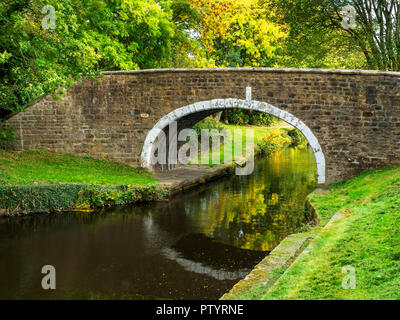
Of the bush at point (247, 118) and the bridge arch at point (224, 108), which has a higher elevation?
the bush at point (247, 118)

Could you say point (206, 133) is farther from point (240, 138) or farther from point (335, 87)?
point (335, 87)

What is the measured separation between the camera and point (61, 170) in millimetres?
12898

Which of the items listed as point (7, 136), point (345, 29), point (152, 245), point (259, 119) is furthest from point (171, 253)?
point (259, 119)


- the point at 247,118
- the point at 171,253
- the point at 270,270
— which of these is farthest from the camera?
the point at 247,118

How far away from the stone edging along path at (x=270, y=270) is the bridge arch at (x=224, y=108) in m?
4.45

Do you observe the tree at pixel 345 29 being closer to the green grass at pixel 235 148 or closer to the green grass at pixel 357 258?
the green grass at pixel 235 148

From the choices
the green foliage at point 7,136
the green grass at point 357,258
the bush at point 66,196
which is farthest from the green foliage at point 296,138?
the green grass at point 357,258

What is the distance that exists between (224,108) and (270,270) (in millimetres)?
7554

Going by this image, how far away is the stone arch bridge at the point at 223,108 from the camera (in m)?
11.9

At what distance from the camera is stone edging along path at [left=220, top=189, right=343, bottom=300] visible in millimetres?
5324

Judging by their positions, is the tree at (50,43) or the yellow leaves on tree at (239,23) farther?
the yellow leaves on tree at (239,23)

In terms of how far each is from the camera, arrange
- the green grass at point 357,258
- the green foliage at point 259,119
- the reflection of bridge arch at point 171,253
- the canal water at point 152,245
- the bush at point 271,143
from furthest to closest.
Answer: the green foliage at point 259,119, the bush at point 271,143, the reflection of bridge arch at point 171,253, the canal water at point 152,245, the green grass at point 357,258

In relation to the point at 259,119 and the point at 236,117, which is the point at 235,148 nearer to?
the point at 236,117

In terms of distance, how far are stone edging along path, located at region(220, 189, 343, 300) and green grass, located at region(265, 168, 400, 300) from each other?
0.71ft
